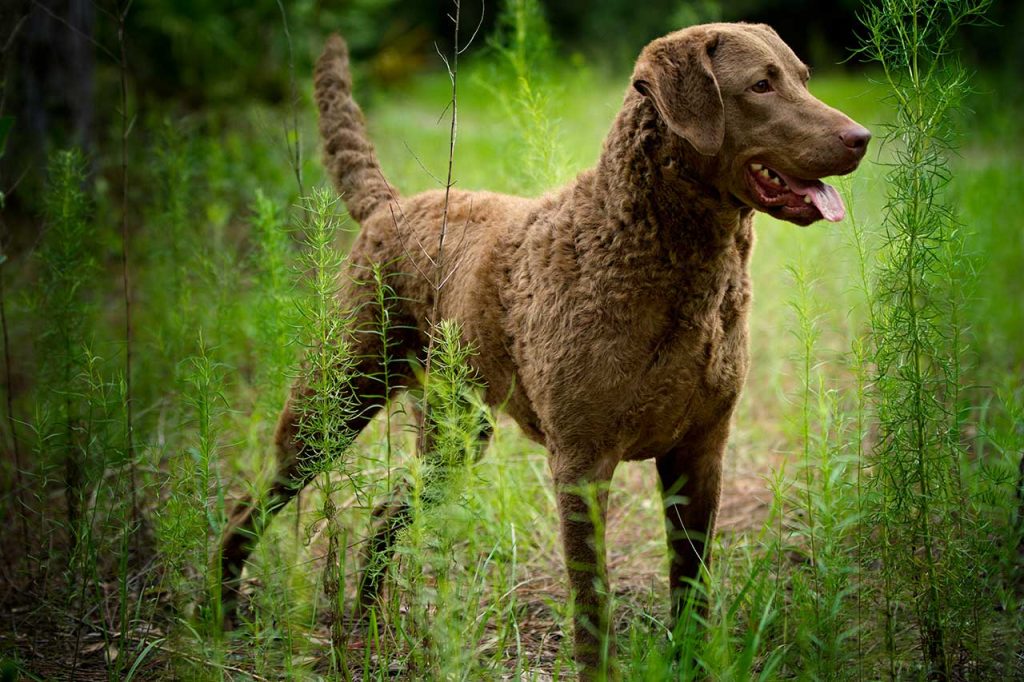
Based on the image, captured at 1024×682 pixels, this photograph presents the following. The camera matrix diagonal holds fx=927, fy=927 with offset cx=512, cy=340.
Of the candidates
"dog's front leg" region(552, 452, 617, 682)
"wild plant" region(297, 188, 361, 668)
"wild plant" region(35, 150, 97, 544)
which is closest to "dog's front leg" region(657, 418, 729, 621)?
"dog's front leg" region(552, 452, 617, 682)

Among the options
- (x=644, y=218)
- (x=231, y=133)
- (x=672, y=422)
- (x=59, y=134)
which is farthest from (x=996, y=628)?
(x=231, y=133)

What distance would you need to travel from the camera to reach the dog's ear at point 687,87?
2635 millimetres

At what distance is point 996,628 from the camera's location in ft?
9.62

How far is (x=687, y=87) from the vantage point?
8.82 feet

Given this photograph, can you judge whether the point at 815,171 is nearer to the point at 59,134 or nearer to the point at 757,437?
the point at 757,437

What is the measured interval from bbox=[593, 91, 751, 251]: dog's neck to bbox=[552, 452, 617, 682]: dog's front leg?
733 mm

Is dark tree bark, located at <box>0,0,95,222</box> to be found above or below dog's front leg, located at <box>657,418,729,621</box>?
above

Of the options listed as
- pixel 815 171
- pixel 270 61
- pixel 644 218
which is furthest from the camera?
pixel 270 61

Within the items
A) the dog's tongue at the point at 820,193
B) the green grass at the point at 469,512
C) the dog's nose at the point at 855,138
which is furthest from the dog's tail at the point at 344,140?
the dog's nose at the point at 855,138

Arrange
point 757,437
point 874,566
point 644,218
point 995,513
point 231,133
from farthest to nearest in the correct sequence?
point 231,133 → point 757,437 → point 874,566 → point 995,513 → point 644,218

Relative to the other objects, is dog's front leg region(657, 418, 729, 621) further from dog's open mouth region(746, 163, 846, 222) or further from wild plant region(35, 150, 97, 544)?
wild plant region(35, 150, 97, 544)

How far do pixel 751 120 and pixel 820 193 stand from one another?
0.29 meters

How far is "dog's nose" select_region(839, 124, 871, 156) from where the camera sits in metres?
2.54

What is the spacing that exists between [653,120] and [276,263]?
1.73 m
